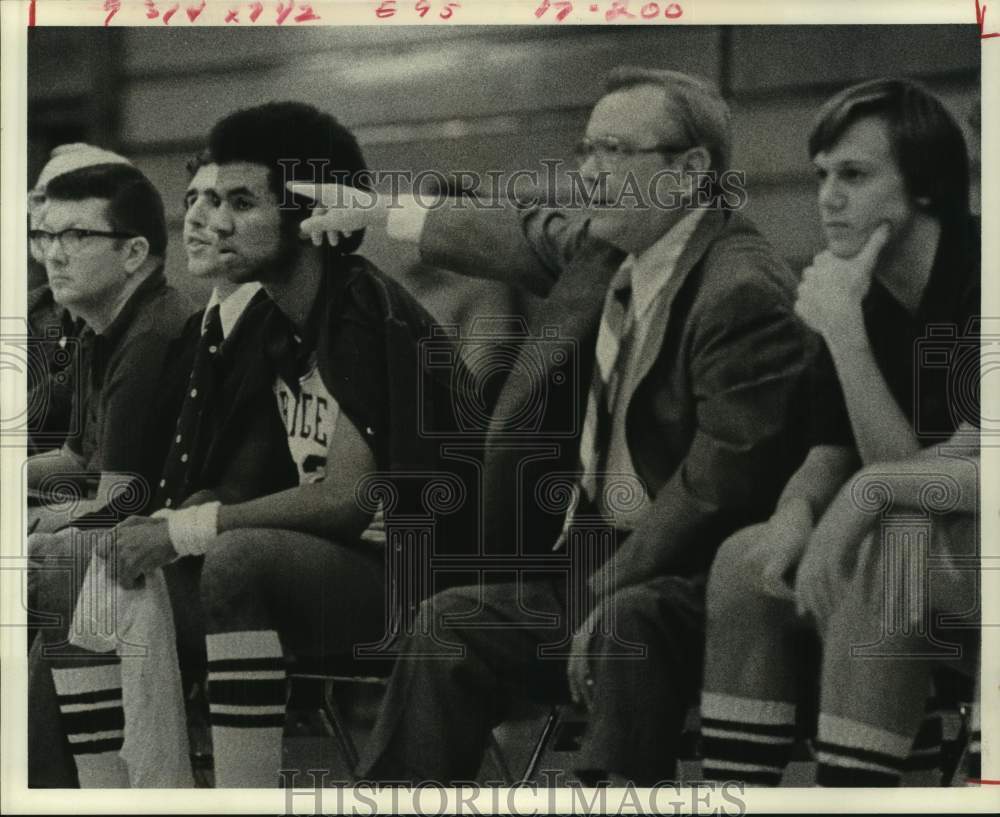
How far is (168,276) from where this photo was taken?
3.33m

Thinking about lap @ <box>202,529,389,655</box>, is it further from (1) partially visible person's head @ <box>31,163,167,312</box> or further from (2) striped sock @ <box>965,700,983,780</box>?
(2) striped sock @ <box>965,700,983,780</box>

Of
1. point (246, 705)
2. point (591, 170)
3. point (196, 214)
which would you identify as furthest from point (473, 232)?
point (246, 705)

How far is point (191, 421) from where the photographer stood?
3.29 meters

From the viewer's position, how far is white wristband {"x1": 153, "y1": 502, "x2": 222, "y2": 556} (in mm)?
3266

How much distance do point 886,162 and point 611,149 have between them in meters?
0.69

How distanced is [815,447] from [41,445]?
1.97 meters

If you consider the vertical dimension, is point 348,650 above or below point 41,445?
below

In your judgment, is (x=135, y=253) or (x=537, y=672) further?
(x=135, y=253)

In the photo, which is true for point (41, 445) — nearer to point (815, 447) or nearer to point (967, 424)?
point (815, 447)

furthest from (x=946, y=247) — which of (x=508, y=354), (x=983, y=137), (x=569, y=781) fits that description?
(x=569, y=781)

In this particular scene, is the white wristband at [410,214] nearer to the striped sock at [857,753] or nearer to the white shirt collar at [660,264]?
the white shirt collar at [660,264]

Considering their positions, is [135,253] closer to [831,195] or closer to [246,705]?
[246,705]

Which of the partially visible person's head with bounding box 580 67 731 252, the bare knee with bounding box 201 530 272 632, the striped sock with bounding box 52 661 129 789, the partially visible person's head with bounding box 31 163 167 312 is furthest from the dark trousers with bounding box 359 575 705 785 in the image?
the partially visible person's head with bounding box 31 163 167 312

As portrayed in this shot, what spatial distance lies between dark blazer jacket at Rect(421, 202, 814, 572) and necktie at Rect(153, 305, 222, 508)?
60 cm
